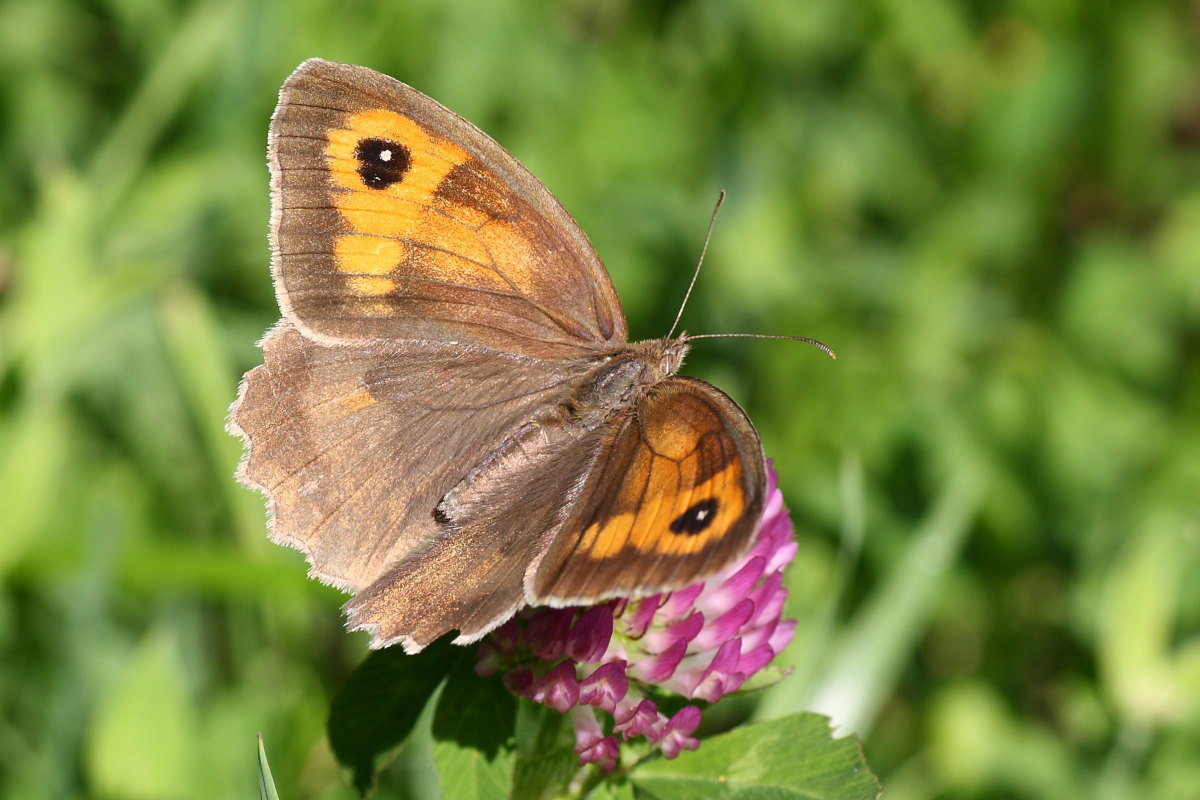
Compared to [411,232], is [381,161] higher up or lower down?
higher up

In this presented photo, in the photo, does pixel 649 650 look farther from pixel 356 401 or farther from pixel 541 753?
pixel 356 401

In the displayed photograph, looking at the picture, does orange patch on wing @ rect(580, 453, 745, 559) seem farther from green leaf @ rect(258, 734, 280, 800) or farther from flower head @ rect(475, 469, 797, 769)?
green leaf @ rect(258, 734, 280, 800)

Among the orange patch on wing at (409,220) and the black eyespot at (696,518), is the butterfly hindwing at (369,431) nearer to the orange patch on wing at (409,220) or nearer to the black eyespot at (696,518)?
the orange patch on wing at (409,220)

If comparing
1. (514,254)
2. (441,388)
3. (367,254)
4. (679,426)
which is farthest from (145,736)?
(679,426)

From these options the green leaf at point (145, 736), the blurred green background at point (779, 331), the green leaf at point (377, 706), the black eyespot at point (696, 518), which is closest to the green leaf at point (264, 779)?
the green leaf at point (377, 706)

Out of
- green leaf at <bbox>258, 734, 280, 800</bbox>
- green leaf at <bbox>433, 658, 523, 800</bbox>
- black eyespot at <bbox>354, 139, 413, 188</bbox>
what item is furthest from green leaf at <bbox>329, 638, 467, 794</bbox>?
black eyespot at <bbox>354, 139, 413, 188</bbox>

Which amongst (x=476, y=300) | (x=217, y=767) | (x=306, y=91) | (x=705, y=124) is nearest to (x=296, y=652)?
(x=217, y=767)
